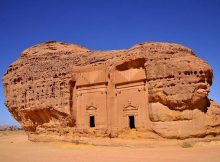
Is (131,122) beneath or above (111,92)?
beneath

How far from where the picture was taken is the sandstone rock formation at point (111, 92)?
23203mm

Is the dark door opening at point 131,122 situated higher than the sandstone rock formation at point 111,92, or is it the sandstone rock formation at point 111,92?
the sandstone rock formation at point 111,92

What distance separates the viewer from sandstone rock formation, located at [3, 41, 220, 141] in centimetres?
2320

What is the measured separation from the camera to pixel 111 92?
27.2m

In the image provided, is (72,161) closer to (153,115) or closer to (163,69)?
(153,115)

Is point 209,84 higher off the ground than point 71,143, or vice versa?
point 209,84

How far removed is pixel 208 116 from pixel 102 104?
30.9 ft

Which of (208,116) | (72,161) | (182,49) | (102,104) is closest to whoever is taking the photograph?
(72,161)

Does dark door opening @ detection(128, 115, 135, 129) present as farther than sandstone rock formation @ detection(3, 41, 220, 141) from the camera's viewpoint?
Yes

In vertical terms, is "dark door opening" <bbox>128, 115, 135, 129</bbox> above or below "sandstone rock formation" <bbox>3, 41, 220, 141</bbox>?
below

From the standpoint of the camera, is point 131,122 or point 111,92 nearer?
point 131,122

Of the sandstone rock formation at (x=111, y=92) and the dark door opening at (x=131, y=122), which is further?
the dark door opening at (x=131, y=122)

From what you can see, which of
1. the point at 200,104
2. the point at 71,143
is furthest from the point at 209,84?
the point at 71,143

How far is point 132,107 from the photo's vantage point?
25.6 metres
